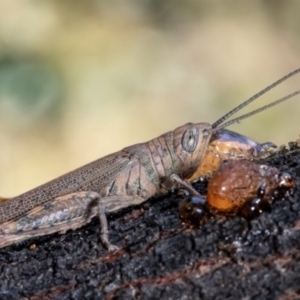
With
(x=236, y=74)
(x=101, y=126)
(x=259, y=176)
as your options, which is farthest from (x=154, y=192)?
(x=236, y=74)

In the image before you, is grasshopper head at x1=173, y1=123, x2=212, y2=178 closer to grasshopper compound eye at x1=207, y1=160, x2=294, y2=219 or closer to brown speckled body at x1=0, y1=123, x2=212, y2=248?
brown speckled body at x1=0, y1=123, x2=212, y2=248

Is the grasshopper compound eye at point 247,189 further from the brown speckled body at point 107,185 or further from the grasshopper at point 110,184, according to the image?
the brown speckled body at point 107,185

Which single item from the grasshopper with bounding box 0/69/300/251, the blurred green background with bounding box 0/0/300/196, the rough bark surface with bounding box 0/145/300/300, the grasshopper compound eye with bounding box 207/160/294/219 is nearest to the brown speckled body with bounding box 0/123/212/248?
the grasshopper with bounding box 0/69/300/251

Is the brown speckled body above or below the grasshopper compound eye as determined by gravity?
above

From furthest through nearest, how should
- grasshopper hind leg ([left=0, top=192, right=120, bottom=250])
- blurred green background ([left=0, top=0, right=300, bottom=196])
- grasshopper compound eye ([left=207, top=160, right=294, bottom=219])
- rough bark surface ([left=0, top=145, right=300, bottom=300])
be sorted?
blurred green background ([left=0, top=0, right=300, bottom=196]) → grasshopper hind leg ([left=0, top=192, right=120, bottom=250]) → grasshopper compound eye ([left=207, top=160, right=294, bottom=219]) → rough bark surface ([left=0, top=145, right=300, bottom=300])

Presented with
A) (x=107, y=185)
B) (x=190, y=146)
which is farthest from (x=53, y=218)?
(x=190, y=146)

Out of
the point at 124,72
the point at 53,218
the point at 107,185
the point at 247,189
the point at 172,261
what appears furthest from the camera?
the point at 124,72

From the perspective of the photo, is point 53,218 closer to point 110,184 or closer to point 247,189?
point 110,184

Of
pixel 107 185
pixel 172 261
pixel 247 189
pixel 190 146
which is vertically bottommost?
pixel 172 261
